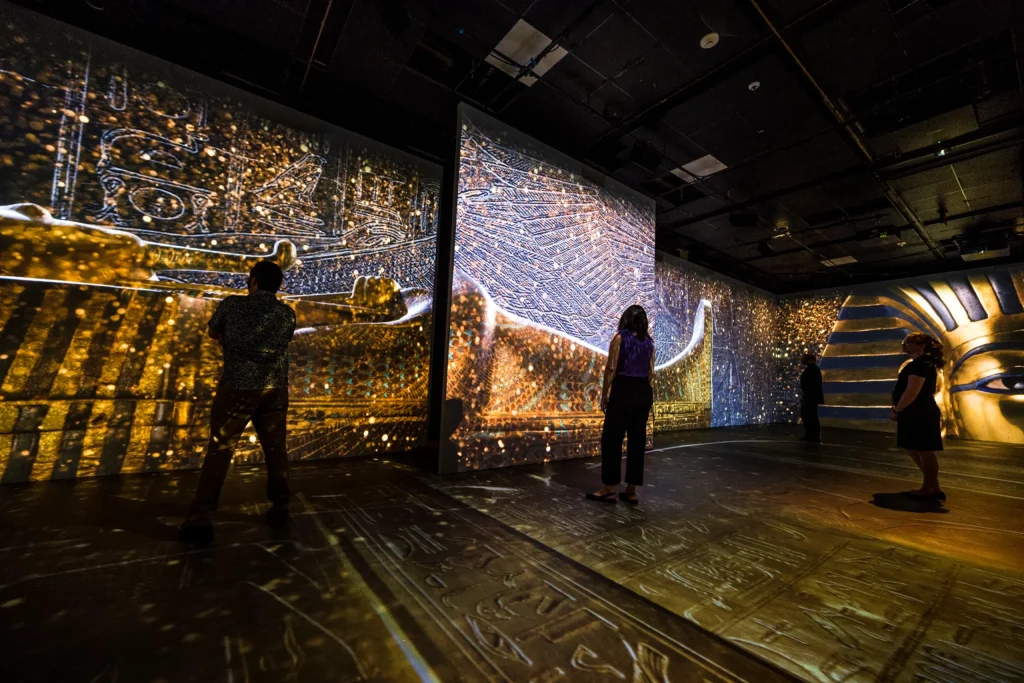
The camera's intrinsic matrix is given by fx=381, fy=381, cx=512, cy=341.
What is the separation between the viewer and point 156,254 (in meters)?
3.00

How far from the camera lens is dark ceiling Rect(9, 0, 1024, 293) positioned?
9.04 ft

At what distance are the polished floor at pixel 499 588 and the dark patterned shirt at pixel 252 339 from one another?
2.45 feet

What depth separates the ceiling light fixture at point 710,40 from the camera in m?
2.90

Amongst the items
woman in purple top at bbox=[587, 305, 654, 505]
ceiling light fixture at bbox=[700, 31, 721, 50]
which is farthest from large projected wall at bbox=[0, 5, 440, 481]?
ceiling light fixture at bbox=[700, 31, 721, 50]

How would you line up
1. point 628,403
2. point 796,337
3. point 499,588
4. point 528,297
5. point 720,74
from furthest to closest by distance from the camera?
point 796,337 < point 528,297 < point 720,74 < point 628,403 < point 499,588

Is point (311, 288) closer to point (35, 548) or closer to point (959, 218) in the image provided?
point (35, 548)

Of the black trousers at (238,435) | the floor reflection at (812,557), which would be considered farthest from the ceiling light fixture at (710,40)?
the black trousers at (238,435)

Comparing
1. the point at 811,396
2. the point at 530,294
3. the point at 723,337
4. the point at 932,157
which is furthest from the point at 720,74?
the point at 723,337

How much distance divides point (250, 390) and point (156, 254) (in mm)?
2073

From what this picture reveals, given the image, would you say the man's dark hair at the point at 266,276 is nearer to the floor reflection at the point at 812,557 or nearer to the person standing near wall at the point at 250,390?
the person standing near wall at the point at 250,390

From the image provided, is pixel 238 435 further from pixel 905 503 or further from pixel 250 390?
pixel 905 503

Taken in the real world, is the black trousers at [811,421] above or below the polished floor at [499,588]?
above

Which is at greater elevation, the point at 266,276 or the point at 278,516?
the point at 266,276

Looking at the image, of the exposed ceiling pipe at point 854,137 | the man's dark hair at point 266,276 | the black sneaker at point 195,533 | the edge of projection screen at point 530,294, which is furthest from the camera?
the edge of projection screen at point 530,294
